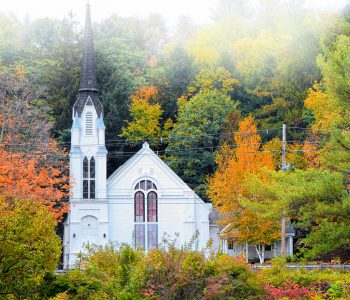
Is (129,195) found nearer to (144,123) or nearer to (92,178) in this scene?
(92,178)

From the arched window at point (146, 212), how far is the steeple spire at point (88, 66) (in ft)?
24.8

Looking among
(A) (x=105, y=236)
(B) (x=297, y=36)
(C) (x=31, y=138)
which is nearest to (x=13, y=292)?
(C) (x=31, y=138)

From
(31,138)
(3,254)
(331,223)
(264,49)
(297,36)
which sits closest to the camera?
(3,254)

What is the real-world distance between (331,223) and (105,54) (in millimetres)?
42987

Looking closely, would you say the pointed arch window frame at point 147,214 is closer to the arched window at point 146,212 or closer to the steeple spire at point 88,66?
the arched window at point 146,212

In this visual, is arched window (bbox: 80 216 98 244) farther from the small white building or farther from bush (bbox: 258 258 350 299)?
bush (bbox: 258 258 350 299)

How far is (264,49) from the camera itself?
72.8 meters

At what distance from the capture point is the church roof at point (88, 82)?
5738 cm

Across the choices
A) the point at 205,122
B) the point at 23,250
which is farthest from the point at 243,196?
the point at 23,250

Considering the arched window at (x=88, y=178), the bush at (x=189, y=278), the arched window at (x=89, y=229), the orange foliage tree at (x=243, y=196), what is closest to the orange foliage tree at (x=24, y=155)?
the arched window at (x=88, y=178)

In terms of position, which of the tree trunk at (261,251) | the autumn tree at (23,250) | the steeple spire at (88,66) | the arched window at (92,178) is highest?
the steeple spire at (88,66)

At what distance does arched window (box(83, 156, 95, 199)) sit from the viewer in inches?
2212

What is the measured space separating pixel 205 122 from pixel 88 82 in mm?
9646

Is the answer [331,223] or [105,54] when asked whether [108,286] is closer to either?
[331,223]
